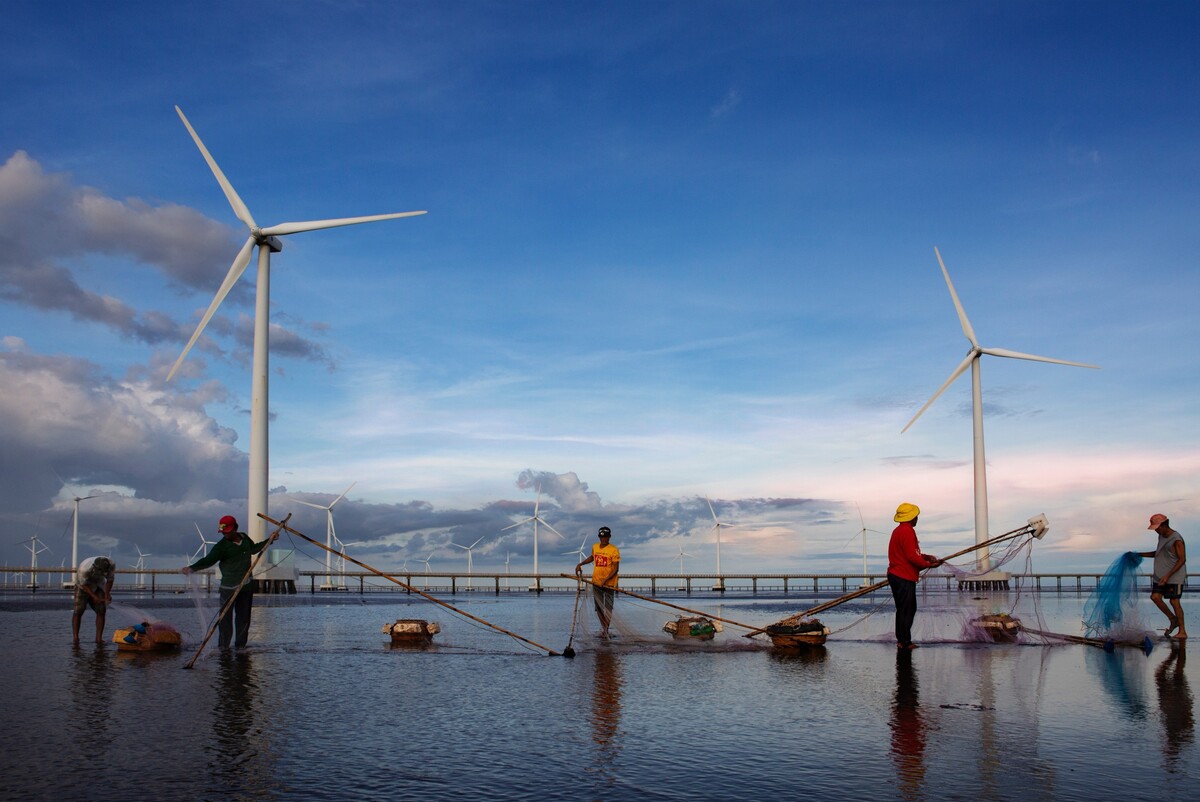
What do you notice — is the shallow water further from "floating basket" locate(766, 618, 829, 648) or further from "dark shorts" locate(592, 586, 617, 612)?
"dark shorts" locate(592, 586, 617, 612)

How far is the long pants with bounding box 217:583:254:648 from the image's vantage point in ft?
55.2

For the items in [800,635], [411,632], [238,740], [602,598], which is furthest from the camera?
[411,632]

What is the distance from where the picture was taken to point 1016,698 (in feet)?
35.8

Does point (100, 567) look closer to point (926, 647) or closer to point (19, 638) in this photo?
point (19, 638)

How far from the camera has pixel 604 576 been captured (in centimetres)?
1911

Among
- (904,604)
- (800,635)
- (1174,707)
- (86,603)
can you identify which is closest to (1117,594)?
(904,604)

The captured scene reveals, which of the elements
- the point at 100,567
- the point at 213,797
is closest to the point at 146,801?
the point at 213,797

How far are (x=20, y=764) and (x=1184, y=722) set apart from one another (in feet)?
34.4

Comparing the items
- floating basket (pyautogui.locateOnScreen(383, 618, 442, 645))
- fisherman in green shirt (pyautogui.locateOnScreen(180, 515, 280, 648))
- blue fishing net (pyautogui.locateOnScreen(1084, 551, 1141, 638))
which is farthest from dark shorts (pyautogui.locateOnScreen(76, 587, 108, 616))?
blue fishing net (pyautogui.locateOnScreen(1084, 551, 1141, 638))

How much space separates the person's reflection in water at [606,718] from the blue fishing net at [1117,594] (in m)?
10.5

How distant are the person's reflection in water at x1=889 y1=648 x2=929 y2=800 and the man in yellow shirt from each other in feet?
23.1

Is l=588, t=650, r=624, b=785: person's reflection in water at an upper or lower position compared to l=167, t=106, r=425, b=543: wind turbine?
lower

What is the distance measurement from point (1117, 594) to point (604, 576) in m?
10.2

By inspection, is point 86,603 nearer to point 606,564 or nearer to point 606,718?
point 606,564
